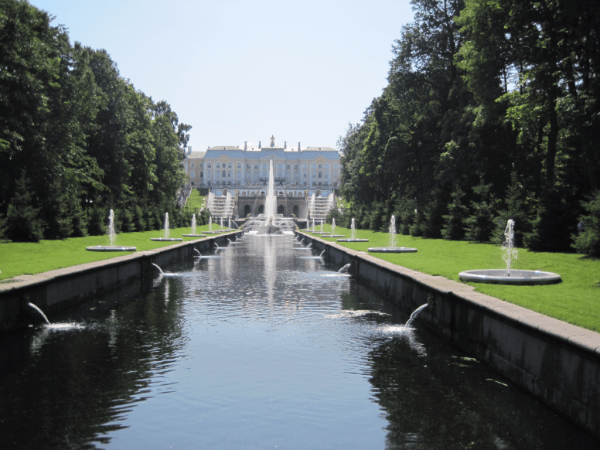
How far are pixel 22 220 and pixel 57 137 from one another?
696 centimetres

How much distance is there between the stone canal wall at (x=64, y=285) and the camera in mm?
8670

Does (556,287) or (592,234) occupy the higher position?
(592,234)

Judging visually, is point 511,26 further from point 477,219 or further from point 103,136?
point 103,136

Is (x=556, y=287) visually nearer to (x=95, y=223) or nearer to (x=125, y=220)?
(x=95, y=223)

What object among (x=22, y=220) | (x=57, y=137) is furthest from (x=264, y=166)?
(x=22, y=220)

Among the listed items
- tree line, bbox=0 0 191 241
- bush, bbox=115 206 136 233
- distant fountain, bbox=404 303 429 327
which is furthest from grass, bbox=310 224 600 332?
bush, bbox=115 206 136 233

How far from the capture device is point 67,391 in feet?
19.6

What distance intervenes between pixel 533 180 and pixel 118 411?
75.6 ft

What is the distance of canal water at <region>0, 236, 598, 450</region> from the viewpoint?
15.9ft

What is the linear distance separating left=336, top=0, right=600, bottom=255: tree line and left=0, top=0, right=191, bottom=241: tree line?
17.5 meters

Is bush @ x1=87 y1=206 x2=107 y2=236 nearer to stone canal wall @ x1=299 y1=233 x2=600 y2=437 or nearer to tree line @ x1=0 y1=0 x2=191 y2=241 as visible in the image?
tree line @ x1=0 y1=0 x2=191 y2=241

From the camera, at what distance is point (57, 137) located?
27.8 meters

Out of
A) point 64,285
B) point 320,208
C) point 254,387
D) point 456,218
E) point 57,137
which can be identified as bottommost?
point 254,387

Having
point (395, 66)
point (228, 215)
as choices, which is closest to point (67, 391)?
point (395, 66)
